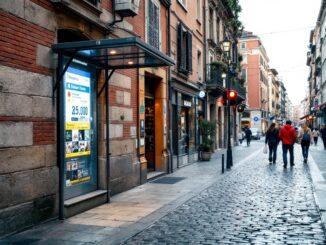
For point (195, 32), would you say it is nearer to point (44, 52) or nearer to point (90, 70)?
point (90, 70)

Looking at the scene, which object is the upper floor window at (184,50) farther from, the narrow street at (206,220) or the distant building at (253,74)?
the distant building at (253,74)

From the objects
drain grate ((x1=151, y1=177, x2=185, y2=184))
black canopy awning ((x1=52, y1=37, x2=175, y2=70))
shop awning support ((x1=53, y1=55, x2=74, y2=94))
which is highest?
black canopy awning ((x1=52, y1=37, x2=175, y2=70))

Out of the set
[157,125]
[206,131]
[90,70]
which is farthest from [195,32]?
[90,70]

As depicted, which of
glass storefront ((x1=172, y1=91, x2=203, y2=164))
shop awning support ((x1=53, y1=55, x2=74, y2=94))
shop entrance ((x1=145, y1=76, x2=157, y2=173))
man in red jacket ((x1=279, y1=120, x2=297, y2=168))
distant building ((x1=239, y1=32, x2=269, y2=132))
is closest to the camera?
shop awning support ((x1=53, y1=55, x2=74, y2=94))

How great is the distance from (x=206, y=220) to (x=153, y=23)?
8280mm

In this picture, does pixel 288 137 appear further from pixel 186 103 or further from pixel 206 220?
pixel 206 220

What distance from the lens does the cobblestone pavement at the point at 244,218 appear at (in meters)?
5.96

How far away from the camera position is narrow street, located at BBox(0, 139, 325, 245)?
5977mm

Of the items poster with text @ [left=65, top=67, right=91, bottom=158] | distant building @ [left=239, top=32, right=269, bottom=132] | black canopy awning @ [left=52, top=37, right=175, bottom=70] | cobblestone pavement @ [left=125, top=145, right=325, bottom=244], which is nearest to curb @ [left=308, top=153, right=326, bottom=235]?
cobblestone pavement @ [left=125, top=145, right=325, bottom=244]

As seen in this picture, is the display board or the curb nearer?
the curb

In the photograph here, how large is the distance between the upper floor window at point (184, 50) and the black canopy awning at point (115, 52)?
7.95 meters

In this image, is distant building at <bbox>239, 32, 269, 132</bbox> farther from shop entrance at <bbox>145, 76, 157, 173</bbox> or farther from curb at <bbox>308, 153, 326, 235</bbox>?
shop entrance at <bbox>145, 76, 157, 173</bbox>

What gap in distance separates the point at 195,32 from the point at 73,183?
1404 centimetres

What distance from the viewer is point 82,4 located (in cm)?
833
